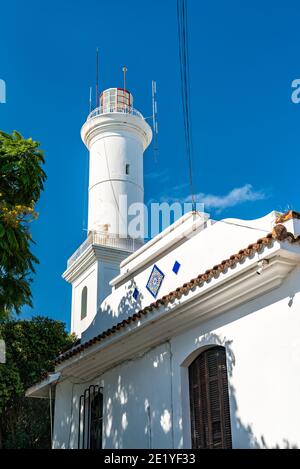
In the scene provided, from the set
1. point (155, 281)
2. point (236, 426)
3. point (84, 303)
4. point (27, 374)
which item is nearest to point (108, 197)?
point (84, 303)

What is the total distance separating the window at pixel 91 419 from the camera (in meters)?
12.9

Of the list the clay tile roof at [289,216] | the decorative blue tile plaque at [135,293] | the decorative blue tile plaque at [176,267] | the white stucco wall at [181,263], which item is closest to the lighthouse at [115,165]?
the white stucco wall at [181,263]

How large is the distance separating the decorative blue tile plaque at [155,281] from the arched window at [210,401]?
2787 mm

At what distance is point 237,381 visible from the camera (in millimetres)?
9297

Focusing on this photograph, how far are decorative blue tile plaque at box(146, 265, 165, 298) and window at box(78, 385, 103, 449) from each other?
2.39 metres

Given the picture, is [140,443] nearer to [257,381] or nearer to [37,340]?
[257,381]

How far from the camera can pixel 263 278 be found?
8836mm

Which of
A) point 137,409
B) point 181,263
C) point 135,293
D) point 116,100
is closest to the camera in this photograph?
point 137,409

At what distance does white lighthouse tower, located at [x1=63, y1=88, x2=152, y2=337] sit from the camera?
24672 millimetres

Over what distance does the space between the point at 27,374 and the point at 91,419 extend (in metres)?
9.03

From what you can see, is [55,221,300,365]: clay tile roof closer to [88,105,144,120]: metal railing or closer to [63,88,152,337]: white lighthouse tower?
[63,88,152,337]: white lighthouse tower

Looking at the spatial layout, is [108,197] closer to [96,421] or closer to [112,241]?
[112,241]
